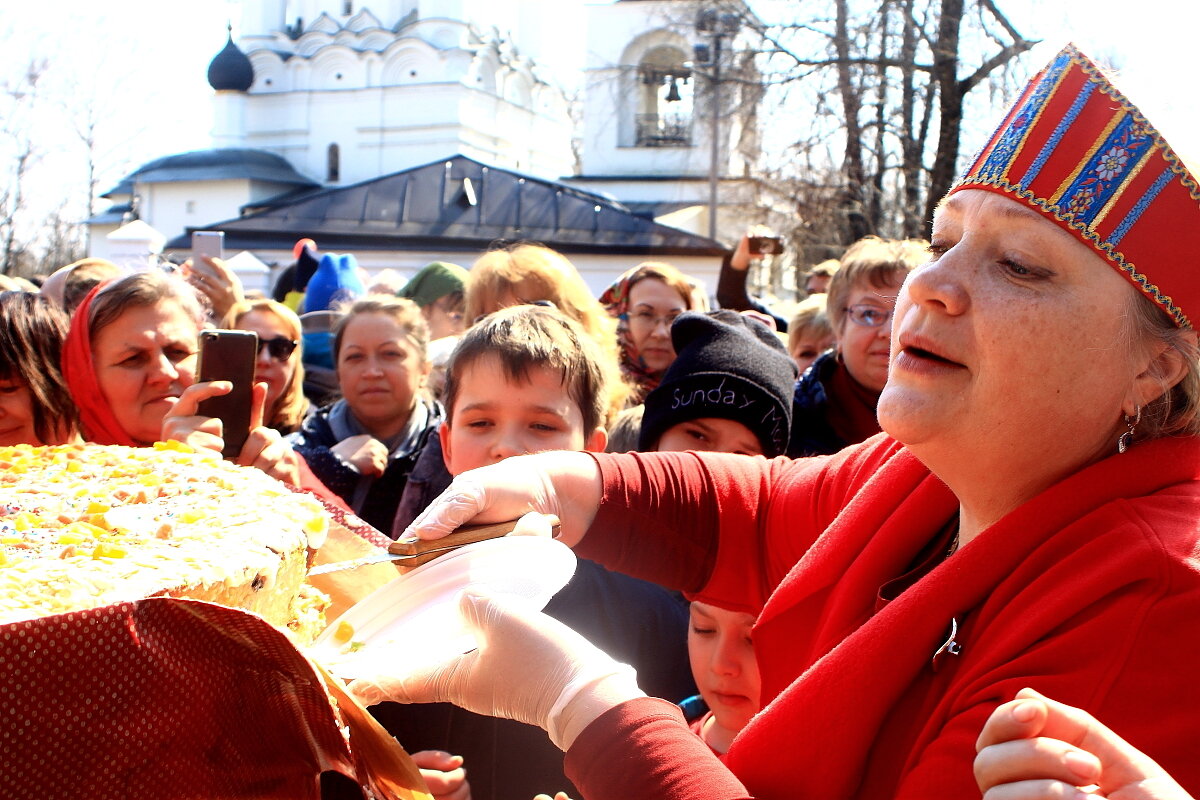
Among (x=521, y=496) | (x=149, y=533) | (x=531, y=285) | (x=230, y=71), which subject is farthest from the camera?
(x=230, y=71)

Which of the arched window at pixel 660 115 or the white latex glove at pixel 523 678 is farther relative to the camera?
the arched window at pixel 660 115

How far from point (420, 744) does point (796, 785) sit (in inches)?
47.2

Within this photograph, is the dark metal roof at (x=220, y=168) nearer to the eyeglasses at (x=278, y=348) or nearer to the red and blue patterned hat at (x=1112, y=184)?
the eyeglasses at (x=278, y=348)

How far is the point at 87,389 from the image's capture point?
119 inches

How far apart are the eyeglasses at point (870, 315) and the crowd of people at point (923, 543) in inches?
66.3

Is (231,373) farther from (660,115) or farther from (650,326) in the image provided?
(660,115)

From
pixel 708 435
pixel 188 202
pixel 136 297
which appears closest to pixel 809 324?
pixel 708 435

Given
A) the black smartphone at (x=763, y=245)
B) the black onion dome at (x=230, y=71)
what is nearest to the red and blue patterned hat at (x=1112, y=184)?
the black smartphone at (x=763, y=245)

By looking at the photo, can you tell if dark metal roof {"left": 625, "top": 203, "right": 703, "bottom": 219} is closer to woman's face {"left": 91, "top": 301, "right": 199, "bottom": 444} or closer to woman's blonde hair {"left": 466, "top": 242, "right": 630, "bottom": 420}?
woman's blonde hair {"left": 466, "top": 242, "right": 630, "bottom": 420}

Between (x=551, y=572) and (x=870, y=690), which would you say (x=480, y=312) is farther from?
(x=870, y=690)

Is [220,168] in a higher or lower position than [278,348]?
higher

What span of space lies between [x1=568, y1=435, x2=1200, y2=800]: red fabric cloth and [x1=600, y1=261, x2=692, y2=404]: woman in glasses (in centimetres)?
307

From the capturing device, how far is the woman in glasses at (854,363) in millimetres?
4180

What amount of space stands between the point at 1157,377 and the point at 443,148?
37.5 m
